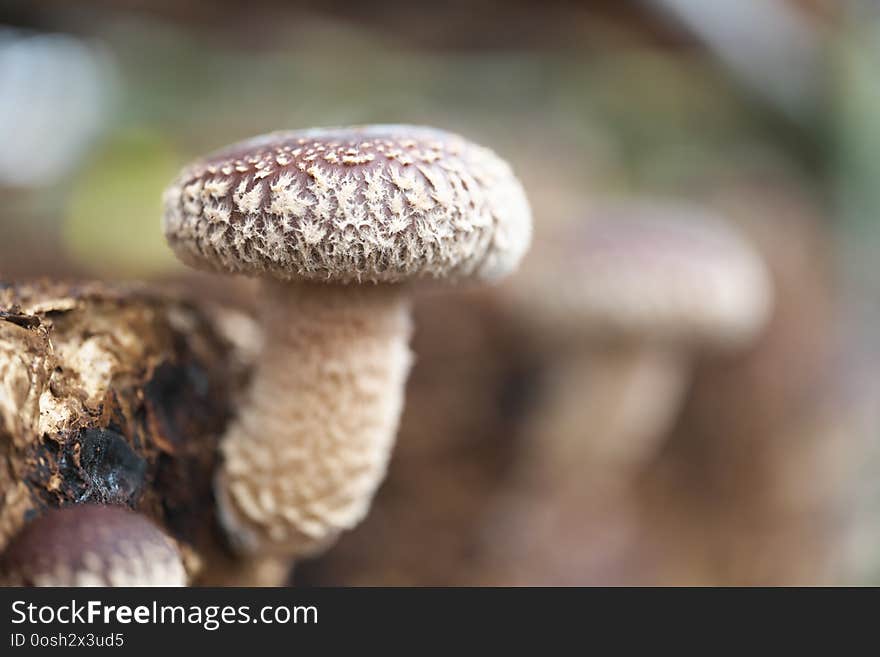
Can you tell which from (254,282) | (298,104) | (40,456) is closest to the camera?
(40,456)

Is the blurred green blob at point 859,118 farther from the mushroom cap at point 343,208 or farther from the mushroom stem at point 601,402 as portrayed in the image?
the mushroom cap at point 343,208

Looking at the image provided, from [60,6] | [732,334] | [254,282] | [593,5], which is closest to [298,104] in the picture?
[60,6]

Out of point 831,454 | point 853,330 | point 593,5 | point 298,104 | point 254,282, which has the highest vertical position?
point 593,5

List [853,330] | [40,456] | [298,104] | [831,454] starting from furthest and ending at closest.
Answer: [298,104] < [853,330] < [831,454] < [40,456]

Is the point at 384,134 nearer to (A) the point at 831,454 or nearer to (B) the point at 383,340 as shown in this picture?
(B) the point at 383,340

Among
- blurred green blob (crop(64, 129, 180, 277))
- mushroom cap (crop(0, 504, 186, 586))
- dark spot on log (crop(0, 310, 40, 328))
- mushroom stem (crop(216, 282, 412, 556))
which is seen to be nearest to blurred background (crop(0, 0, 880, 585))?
blurred green blob (crop(64, 129, 180, 277))

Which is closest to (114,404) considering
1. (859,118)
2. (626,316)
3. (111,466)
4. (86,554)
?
(111,466)

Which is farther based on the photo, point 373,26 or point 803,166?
point 373,26
